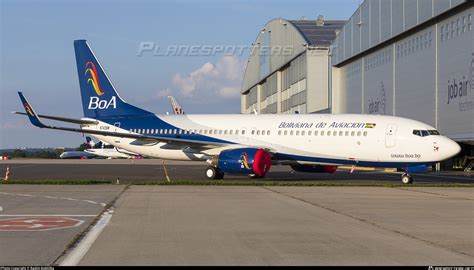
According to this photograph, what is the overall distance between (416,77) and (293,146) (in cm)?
2133

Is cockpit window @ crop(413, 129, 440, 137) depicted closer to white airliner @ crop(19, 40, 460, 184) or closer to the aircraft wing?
white airliner @ crop(19, 40, 460, 184)

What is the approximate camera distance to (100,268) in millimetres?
8992

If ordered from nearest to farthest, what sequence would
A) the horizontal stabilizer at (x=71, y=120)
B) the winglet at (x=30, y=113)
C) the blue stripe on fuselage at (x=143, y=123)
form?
1. the winglet at (x=30, y=113)
2. the horizontal stabilizer at (x=71, y=120)
3. the blue stripe on fuselage at (x=143, y=123)

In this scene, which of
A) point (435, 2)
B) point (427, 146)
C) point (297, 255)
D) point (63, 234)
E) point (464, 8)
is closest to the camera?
point (297, 255)

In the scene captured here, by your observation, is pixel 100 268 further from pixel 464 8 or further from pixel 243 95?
pixel 243 95

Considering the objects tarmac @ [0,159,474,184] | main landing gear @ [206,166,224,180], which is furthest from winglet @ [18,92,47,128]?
main landing gear @ [206,166,224,180]

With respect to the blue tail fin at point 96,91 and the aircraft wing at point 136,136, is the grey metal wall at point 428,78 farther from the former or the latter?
the blue tail fin at point 96,91

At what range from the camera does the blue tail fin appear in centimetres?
3803

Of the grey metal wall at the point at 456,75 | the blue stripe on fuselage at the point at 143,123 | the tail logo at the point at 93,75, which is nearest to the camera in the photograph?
the blue stripe on fuselage at the point at 143,123

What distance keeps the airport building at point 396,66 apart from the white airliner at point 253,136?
12.8 metres

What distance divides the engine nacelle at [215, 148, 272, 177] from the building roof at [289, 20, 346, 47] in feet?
145

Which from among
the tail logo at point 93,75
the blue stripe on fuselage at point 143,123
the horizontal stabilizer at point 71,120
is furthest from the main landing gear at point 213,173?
the tail logo at point 93,75

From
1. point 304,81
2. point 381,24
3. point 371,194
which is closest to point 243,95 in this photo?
point 304,81

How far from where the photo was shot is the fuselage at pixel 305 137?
1197 inches
